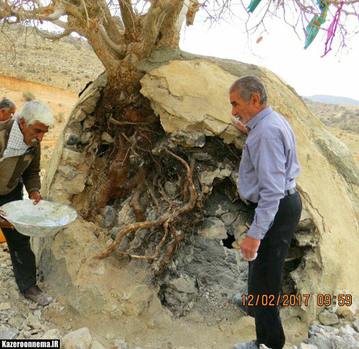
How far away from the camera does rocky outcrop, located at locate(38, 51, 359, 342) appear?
302 cm

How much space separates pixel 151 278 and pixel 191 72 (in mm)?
2088

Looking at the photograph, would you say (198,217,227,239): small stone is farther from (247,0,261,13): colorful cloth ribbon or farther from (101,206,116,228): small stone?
(247,0,261,13): colorful cloth ribbon

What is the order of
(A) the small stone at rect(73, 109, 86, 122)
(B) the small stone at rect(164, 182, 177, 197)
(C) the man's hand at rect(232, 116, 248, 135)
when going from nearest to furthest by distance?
(C) the man's hand at rect(232, 116, 248, 135) < (B) the small stone at rect(164, 182, 177, 197) < (A) the small stone at rect(73, 109, 86, 122)

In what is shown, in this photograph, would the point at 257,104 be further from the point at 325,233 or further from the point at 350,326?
the point at 350,326

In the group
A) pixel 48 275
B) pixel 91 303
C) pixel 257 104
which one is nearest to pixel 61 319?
pixel 91 303

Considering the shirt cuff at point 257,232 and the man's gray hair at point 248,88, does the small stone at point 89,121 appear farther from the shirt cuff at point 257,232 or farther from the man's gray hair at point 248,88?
the shirt cuff at point 257,232

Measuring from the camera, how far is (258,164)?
2.04 m

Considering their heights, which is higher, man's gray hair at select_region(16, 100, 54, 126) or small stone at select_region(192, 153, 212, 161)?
man's gray hair at select_region(16, 100, 54, 126)

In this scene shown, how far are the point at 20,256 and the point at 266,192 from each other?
7.83 ft

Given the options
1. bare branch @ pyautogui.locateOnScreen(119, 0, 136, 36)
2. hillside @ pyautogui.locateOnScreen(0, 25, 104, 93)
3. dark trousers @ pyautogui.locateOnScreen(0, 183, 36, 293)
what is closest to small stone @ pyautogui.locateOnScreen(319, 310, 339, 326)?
dark trousers @ pyautogui.locateOnScreen(0, 183, 36, 293)

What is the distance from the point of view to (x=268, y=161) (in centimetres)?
198

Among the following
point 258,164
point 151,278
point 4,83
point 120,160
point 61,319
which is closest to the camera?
point 258,164

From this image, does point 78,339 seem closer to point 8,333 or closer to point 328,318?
point 8,333

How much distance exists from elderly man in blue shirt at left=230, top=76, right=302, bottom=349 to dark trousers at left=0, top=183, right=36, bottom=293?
6.76 feet
